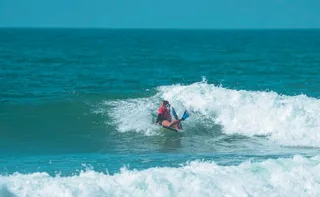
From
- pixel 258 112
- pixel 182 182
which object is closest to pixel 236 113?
pixel 258 112

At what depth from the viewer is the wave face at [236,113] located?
19.5m

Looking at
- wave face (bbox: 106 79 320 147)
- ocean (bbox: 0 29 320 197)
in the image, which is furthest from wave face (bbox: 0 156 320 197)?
wave face (bbox: 106 79 320 147)

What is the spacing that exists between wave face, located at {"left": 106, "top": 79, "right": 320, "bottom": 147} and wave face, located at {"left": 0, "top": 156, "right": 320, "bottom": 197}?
5.17 metres

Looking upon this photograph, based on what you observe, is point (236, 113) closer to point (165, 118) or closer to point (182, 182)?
point (165, 118)

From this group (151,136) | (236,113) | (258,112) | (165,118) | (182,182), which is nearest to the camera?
(182,182)

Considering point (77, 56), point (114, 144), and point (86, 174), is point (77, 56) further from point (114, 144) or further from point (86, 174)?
point (86, 174)

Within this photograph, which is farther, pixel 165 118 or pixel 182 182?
pixel 165 118

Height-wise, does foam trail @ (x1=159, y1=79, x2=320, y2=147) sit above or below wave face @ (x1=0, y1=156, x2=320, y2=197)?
above

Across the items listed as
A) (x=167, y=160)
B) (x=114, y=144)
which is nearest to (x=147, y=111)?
(x=114, y=144)

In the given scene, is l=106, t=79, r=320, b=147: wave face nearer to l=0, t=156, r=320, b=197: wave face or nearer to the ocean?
the ocean

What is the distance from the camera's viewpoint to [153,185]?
12289 millimetres

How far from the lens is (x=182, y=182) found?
41.0ft

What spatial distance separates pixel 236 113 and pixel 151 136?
12.5 ft

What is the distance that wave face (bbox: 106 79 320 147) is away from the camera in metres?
19.5
